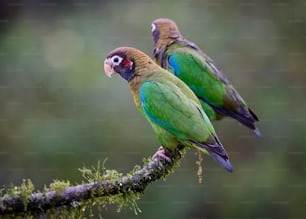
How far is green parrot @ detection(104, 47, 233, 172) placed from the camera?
442 cm

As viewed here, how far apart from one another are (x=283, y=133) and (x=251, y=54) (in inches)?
53.4

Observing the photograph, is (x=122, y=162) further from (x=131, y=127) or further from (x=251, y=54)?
(x=251, y=54)

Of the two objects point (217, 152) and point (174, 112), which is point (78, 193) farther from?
point (174, 112)

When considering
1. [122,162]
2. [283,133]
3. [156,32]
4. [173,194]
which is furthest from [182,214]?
[156,32]

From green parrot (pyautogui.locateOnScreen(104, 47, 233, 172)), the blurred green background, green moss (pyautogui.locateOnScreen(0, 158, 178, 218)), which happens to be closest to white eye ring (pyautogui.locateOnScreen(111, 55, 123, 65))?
green parrot (pyautogui.locateOnScreen(104, 47, 233, 172))

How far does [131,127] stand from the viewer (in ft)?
27.4

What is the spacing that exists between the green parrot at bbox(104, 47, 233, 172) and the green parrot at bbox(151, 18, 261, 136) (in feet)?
2.01

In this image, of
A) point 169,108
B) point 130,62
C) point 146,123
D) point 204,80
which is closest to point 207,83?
point 204,80

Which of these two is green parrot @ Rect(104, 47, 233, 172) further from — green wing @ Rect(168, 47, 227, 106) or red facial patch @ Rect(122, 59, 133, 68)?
green wing @ Rect(168, 47, 227, 106)

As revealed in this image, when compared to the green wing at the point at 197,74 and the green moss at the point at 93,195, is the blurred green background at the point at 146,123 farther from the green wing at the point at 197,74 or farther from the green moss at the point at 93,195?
the green moss at the point at 93,195

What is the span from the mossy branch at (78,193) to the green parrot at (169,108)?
1.69 feet

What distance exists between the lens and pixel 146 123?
8.32 m

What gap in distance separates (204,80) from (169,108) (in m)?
1.01

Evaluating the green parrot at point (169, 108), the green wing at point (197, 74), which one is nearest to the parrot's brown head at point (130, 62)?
the green parrot at point (169, 108)
